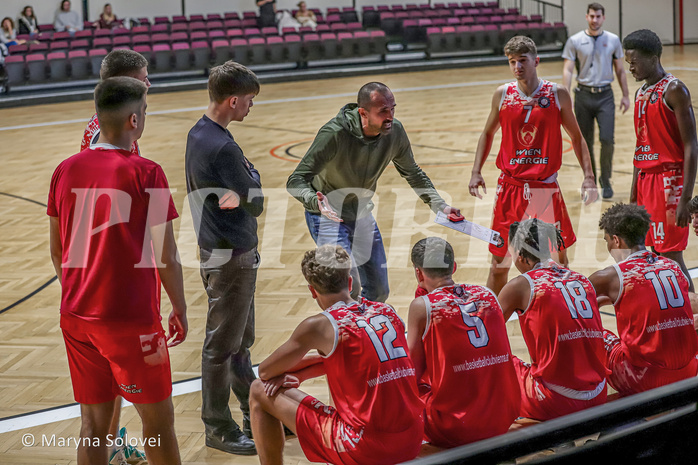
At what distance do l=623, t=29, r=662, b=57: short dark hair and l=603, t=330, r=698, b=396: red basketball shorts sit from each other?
1993 millimetres

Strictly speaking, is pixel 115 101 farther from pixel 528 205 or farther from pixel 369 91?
pixel 528 205

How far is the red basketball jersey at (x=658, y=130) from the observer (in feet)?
15.7

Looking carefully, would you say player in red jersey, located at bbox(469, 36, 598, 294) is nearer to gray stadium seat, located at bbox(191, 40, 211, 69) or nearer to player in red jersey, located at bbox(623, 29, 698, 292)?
player in red jersey, located at bbox(623, 29, 698, 292)

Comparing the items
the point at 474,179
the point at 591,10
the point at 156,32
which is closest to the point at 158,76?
the point at 156,32

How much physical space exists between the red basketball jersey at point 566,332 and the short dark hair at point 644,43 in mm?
2053

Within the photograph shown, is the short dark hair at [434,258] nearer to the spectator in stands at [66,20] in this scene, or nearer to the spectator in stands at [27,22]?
the spectator in stands at [27,22]

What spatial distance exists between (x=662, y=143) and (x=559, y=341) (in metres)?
2.15

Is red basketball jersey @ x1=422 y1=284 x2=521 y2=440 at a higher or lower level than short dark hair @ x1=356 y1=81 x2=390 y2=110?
lower

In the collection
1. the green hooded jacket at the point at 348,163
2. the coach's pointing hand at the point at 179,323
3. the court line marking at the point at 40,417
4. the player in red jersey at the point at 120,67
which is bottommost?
the court line marking at the point at 40,417

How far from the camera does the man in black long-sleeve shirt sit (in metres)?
3.50

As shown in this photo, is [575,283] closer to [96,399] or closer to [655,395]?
[655,395]

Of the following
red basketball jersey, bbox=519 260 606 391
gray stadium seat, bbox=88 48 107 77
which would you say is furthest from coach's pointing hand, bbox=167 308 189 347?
gray stadium seat, bbox=88 48 107 77

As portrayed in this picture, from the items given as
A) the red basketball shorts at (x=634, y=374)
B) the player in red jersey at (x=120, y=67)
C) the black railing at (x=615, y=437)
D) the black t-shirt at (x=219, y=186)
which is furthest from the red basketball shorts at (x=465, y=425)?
the player in red jersey at (x=120, y=67)

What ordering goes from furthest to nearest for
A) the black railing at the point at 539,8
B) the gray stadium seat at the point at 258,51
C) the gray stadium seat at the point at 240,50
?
1. the black railing at the point at 539,8
2. the gray stadium seat at the point at 258,51
3. the gray stadium seat at the point at 240,50
